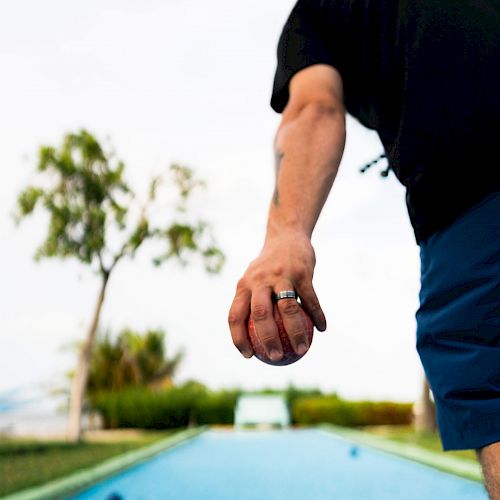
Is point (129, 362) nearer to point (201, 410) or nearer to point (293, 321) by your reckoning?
point (201, 410)

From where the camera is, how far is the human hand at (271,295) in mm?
847

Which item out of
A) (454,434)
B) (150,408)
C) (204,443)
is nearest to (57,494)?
(454,434)

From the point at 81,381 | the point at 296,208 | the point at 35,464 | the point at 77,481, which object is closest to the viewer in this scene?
the point at 296,208

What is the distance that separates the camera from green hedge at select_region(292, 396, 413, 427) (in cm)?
1967

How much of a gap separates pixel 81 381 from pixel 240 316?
1433 centimetres

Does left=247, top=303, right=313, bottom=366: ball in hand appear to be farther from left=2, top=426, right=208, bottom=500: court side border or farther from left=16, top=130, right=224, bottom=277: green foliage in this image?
left=16, top=130, right=224, bottom=277: green foliage

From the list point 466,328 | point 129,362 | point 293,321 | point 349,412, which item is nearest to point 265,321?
point 293,321

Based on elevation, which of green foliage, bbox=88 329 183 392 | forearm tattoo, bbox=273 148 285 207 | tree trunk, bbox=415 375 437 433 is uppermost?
green foliage, bbox=88 329 183 392

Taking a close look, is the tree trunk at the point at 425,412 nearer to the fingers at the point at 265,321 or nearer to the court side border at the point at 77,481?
the court side border at the point at 77,481

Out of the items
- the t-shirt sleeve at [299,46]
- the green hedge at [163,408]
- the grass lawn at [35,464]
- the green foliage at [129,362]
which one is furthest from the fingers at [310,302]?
the green foliage at [129,362]

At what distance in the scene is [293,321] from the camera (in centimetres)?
84

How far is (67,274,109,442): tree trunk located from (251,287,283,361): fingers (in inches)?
549

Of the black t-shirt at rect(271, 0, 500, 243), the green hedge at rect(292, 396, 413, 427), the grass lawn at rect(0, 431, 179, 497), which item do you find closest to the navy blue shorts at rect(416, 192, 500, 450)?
the black t-shirt at rect(271, 0, 500, 243)

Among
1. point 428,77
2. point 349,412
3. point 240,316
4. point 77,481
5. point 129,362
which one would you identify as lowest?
point 77,481
